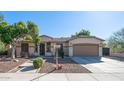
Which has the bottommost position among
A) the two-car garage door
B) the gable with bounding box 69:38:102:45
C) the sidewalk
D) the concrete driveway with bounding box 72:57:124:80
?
the concrete driveway with bounding box 72:57:124:80

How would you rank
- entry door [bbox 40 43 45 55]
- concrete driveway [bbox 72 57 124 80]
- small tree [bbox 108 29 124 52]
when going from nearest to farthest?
concrete driveway [bbox 72 57 124 80], entry door [bbox 40 43 45 55], small tree [bbox 108 29 124 52]

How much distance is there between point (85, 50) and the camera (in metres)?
36.0

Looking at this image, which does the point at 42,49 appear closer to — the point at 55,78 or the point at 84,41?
the point at 84,41

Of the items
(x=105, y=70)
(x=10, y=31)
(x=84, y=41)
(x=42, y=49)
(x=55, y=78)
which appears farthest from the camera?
(x=42, y=49)

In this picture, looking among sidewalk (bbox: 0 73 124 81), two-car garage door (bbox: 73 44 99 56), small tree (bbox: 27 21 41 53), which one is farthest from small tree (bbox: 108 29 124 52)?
sidewalk (bbox: 0 73 124 81)

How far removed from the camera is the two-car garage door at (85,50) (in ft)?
118

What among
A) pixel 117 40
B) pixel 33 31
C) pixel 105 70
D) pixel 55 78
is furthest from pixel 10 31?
pixel 117 40

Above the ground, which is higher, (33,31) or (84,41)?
(33,31)

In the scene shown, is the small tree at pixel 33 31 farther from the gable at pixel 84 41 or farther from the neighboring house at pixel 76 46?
the gable at pixel 84 41

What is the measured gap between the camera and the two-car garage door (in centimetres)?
3594

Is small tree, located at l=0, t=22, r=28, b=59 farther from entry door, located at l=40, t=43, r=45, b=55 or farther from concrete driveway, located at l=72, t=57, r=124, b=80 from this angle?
entry door, located at l=40, t=43, r=45, b=55
